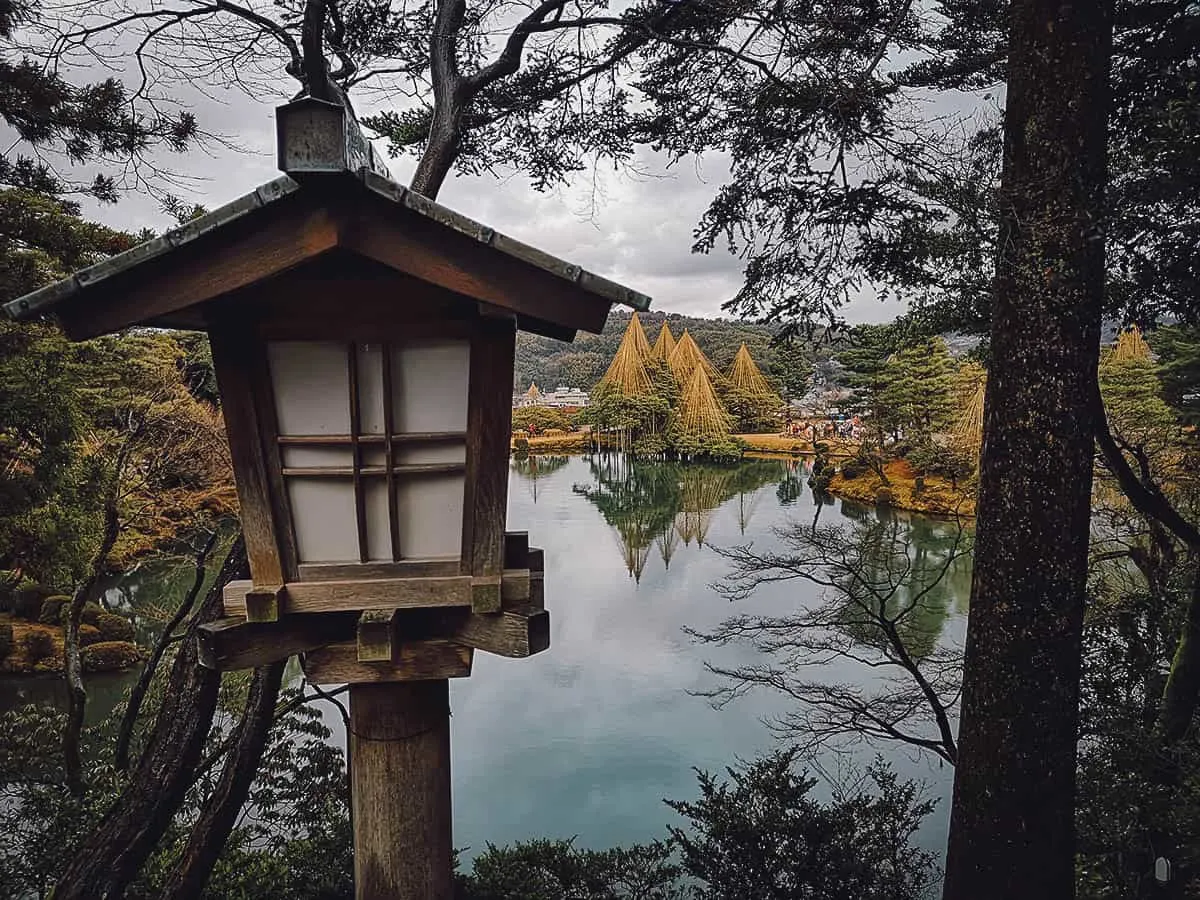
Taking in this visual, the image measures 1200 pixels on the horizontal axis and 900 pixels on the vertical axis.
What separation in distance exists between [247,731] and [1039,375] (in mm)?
2881

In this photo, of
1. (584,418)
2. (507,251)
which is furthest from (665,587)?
(584,418)

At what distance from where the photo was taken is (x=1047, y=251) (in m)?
2.03

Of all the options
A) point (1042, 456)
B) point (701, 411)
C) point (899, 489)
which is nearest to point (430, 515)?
point (1042, 456)

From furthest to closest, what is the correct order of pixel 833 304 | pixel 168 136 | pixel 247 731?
pixel 168 136
pixel 833 304
pixel 247 731

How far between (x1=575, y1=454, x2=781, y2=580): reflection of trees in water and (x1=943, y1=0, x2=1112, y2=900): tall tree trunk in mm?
8640

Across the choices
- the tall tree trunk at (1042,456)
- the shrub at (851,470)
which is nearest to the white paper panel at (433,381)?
the tall tree trunk at (1042,456)

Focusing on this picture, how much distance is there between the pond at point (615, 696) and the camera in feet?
17.3

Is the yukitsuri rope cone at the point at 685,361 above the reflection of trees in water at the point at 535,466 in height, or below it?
above

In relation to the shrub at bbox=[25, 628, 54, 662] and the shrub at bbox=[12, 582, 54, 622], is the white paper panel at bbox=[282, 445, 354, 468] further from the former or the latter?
the shrub at bbox=[12, 582, 54, 622]

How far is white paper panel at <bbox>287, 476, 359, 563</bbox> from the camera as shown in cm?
148

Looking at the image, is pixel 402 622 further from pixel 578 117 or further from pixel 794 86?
pixel 578 117

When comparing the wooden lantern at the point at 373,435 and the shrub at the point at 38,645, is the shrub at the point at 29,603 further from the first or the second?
the wooden lantern at the point at 373,435

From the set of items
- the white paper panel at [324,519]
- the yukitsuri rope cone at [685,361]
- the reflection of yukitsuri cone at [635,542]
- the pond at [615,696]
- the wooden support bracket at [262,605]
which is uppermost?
the yukitsuri rope cone at [685,361]

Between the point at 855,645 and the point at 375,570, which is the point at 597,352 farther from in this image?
the point at 375,570
